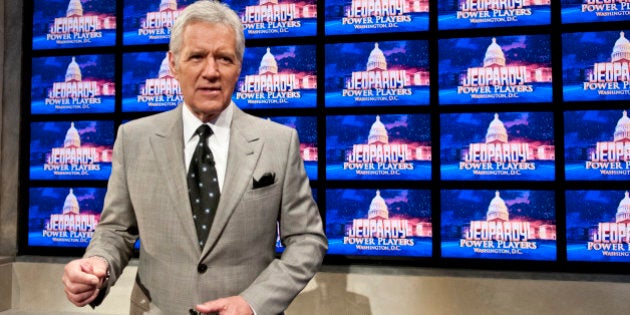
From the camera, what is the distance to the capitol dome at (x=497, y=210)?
2938 millimetres

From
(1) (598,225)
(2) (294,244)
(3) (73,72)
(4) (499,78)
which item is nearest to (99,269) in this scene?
(2) (294,244)

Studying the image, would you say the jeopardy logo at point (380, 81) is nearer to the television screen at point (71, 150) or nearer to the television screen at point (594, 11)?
the television screen at point (594, 11)

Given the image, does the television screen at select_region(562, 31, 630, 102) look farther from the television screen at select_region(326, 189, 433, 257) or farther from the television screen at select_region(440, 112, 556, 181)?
the television screen at select_region(326, 189, 433, 257)

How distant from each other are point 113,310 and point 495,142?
288 centimetres

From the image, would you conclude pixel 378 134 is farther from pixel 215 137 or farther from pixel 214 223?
pixel 214 223

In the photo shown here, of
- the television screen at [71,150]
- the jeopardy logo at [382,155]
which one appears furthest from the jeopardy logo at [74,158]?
the jeopardy logo at [382,155]

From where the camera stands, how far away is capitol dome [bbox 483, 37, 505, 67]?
2.99 metres

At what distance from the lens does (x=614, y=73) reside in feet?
9.43

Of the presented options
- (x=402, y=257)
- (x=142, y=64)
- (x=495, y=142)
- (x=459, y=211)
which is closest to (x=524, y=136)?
(x=495, y=142)

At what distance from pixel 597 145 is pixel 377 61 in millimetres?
1460

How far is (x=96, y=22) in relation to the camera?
138 inches

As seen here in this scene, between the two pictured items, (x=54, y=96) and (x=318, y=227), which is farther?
(x=54, y=96)

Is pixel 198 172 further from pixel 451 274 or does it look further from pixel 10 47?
pixel 10 47

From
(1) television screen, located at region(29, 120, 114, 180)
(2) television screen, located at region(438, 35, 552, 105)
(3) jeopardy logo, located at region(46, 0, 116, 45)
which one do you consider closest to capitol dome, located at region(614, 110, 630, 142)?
(2) television screen, located at region(438, 35, 552, 105)
